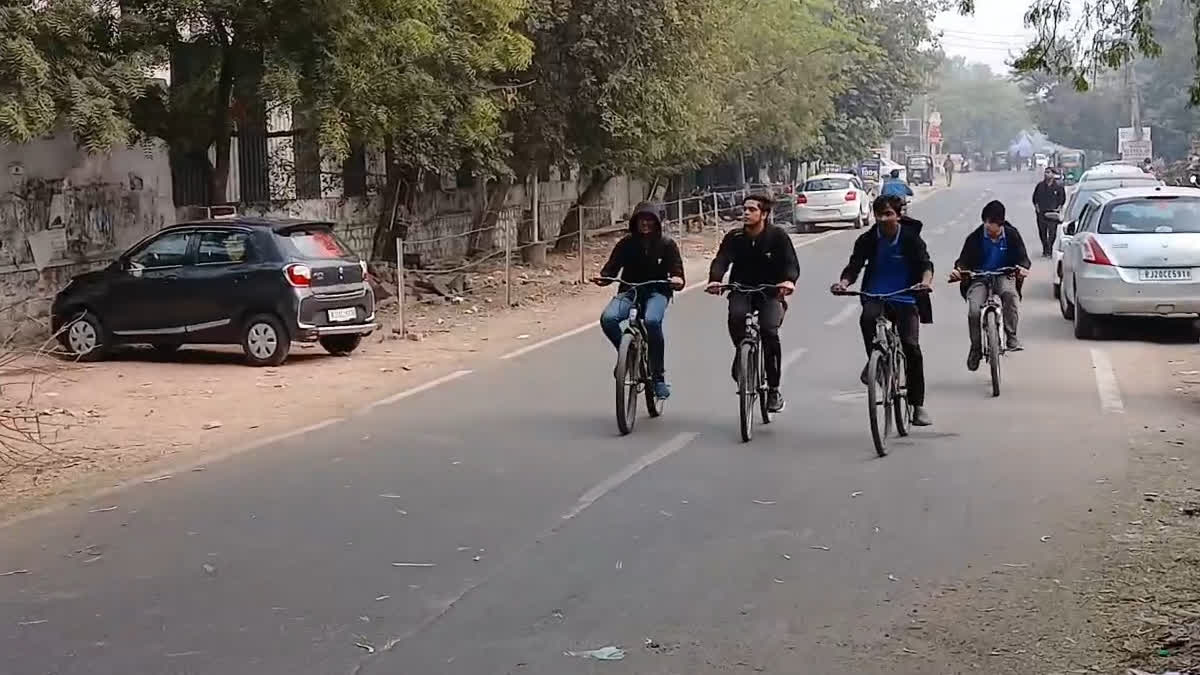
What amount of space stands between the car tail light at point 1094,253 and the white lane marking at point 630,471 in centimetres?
707

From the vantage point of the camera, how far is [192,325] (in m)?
15.3

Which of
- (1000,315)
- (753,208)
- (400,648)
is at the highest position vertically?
(753,208)

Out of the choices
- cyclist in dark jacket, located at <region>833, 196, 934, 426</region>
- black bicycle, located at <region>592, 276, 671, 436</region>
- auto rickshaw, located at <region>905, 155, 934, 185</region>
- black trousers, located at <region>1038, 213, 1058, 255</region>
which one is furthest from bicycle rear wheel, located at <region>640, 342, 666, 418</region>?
auto rickshaw, located at <region>905, 155, 934, 185</region>

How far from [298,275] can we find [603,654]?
1001 cm

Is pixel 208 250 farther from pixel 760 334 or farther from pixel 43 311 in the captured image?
pixel 760 334

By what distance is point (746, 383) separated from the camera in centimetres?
1012

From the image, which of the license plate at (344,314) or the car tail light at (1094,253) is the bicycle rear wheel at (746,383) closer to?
the license plate at (344,314)

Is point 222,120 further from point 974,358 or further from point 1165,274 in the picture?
point 1165,274

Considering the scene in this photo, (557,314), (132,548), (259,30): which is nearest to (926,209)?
(557,314)

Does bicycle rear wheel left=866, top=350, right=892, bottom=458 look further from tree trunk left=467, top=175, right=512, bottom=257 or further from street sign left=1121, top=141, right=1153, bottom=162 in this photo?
street sign left=1121, top=141, right=1153, bottom=162

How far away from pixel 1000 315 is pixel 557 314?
28.8 ft

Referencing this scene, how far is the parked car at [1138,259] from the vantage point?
15438 millimetres

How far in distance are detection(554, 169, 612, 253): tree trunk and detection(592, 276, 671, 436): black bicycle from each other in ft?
53.3

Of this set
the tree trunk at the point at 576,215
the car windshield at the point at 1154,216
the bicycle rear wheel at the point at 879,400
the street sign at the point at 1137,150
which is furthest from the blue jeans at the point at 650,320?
the street sign at the point at 1137,150
